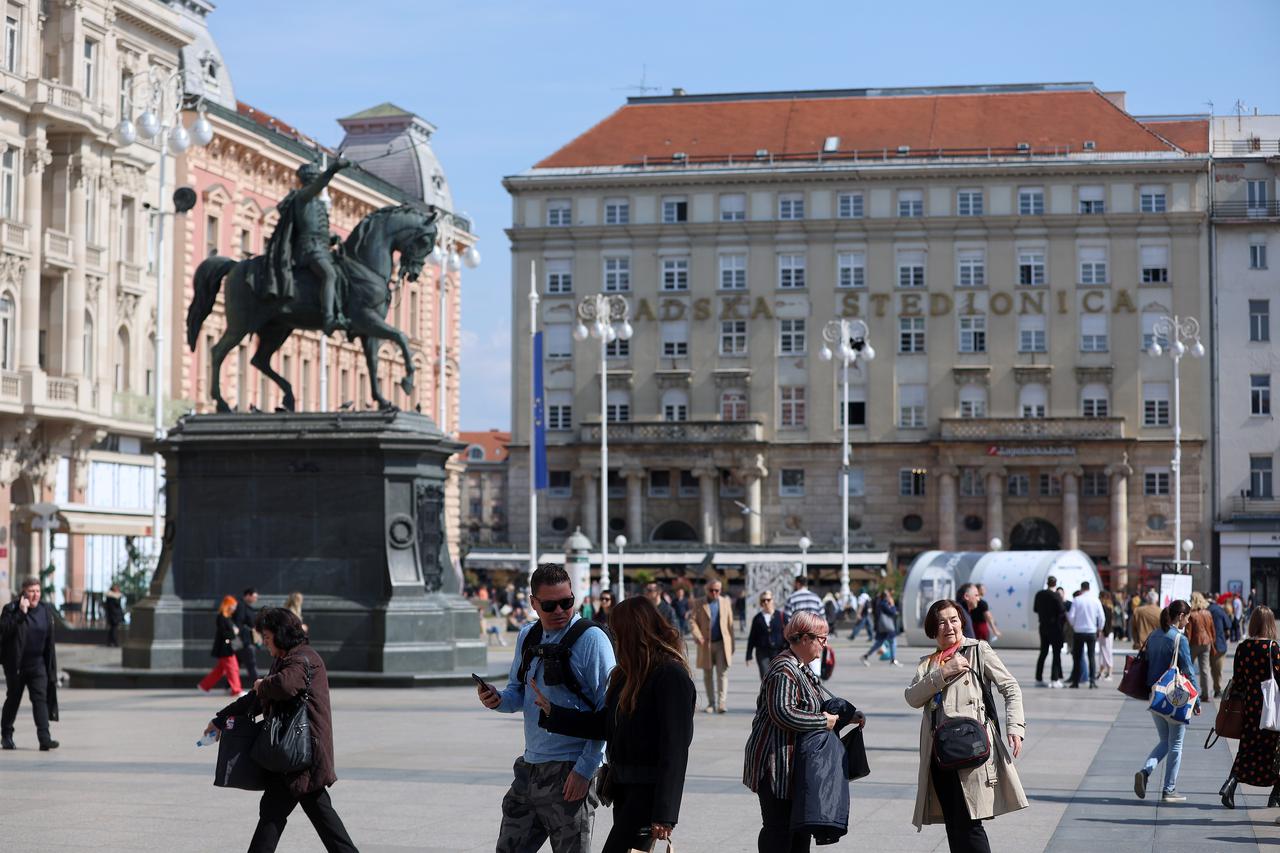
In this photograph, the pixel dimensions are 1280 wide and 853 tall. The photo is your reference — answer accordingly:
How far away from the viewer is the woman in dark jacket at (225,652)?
26.0m

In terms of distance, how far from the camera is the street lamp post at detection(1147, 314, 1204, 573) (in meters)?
74.4

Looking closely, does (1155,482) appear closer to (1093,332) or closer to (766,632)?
(1093,332)

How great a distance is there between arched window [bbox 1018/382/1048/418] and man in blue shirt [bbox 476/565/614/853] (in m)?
84.6

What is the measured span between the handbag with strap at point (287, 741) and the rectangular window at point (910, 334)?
83.7 m

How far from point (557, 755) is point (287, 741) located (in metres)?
1.94

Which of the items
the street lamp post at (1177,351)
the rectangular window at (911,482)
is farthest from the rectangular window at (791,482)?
the street lamp post at (1177,351)

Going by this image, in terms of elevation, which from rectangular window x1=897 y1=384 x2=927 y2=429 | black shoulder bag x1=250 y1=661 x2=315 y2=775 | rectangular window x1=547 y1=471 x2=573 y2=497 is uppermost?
rectangular window x1=897 y1=384 x2=927 y2=429

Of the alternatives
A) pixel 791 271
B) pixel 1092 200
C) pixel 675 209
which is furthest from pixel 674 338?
pixel 1092 200

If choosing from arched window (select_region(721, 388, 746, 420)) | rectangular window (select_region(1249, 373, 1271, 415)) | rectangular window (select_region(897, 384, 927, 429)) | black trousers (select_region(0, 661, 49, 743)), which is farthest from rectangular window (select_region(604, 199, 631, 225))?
black trousers (select_region(0, 661, 49, 743))

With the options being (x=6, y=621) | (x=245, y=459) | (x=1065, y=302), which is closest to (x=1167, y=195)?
(x=1065, y=302)

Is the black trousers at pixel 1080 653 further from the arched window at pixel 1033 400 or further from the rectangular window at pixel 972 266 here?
the rectangular window at pixel 972 266

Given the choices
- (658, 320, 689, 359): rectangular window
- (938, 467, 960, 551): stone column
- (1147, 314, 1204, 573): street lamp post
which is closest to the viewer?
(1147, 314, 1204, 573): street lamp post

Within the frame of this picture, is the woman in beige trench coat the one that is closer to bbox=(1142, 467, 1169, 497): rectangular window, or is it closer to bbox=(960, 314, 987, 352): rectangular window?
bbox=(1142, 467, 1169, 497): rectangular window

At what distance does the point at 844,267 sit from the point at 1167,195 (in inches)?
584
